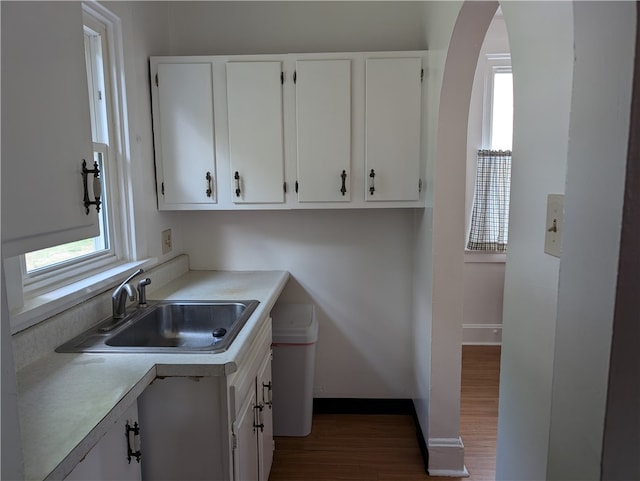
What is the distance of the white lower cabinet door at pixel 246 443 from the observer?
1445 mm

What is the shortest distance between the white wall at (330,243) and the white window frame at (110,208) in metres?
0.60

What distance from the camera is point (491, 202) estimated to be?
11.6 ft

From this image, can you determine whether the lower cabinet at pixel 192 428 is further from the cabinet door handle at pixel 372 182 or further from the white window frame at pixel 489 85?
the white window frame at pixel 489 85

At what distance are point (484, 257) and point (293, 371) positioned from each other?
81.2 inches

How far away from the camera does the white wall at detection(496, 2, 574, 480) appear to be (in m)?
0.83

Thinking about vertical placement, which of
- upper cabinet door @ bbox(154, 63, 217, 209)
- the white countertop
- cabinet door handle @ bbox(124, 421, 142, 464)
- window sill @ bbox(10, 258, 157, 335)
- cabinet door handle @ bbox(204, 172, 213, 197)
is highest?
upper cabinet door @ bbox(154, 63, 217, 209)

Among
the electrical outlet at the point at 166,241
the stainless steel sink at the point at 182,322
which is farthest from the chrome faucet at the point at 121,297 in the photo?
the electrical outlet at the point at 166,241

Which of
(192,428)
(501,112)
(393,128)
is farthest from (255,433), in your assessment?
(501,112)

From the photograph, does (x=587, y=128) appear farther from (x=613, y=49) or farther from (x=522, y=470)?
(x=522, y=470)

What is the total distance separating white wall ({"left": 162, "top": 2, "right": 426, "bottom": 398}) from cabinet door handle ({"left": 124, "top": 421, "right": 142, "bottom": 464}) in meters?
1.47

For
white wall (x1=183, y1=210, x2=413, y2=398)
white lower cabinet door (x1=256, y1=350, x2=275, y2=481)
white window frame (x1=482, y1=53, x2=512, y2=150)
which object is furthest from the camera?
white window frame (x1=482, y1=53, x2=512, y2=150)

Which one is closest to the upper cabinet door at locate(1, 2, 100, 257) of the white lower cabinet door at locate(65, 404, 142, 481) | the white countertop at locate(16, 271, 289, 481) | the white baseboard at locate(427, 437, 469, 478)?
the white countertop at locate(16, 271, 289, 481)

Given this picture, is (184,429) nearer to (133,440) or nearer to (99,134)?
(133,440)

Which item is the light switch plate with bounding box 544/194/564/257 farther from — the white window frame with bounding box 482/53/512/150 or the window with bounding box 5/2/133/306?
the white window frame with bounding box 482/53/512/150
